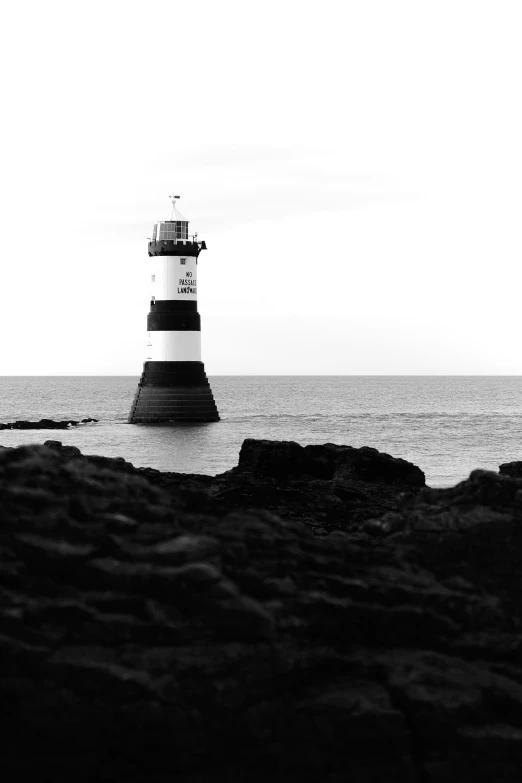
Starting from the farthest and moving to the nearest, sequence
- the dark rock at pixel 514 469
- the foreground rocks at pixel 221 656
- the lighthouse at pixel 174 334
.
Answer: the lighthouse at pixel 174 334, the dark rock at pixel 514 469, the foreground rocks at pixel 221 656

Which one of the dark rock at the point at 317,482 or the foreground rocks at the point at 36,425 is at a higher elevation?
the dark rock at the point at 317,482

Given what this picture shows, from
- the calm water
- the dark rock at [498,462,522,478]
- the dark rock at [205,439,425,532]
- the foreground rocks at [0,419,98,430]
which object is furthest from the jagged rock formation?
the foreground rocks at [0,419,98,430]

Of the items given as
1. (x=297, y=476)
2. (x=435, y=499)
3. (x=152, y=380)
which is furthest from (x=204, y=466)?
(x=435, y=499)

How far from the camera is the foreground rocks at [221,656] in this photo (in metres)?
6.79

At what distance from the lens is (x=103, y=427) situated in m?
63.5

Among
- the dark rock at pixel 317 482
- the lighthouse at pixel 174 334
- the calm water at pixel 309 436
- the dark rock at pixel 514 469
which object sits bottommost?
the calm water at pixel 309 436

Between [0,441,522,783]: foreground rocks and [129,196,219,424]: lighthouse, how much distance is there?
4849 cm

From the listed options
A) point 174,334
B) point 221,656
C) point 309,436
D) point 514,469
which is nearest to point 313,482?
point 514,469

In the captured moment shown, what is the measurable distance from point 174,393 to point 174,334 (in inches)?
135

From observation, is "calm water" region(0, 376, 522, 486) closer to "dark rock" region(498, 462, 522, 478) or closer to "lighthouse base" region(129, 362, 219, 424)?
"lighthouse base" region(129, 362, 219, 424)

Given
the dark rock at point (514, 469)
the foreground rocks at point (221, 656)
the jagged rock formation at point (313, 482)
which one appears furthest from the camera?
the jagged rock formation at point (313, 482)

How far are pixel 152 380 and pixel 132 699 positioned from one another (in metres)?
51.0

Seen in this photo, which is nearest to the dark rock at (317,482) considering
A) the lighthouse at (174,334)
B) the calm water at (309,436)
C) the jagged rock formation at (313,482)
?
the jagged rock formation at (313,482)

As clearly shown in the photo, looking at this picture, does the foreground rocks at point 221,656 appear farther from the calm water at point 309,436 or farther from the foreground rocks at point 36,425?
the foreground rocks at point 36,425
